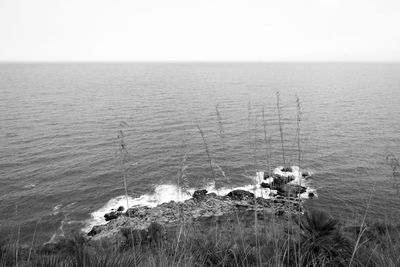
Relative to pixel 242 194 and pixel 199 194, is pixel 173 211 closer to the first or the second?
pixel 199 194

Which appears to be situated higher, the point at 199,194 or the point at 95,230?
the point at 199,194

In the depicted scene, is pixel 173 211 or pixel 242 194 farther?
pixel 242 194

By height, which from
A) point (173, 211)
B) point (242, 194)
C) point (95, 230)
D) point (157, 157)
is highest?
point (157, 157)

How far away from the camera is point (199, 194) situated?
29375 millimetres

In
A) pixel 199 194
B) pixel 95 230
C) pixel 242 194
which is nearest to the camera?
pixel 95 230

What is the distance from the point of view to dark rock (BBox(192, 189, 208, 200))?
2898 cm

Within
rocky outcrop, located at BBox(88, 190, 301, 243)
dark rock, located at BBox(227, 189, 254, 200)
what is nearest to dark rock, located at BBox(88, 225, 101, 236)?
rocky outcrop, located at BBox(88, 190, 301, 243)

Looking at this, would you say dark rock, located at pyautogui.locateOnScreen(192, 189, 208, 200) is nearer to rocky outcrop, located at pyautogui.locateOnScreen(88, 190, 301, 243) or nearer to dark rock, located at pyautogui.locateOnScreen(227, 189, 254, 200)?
rocky outcrop, located at pyautogui.locateOnScreen(88, 190, 301, 243)

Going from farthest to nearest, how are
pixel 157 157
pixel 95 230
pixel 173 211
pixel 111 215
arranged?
pixel 157 157, pixel 173 211, pixel 111 215, pixel 95 230

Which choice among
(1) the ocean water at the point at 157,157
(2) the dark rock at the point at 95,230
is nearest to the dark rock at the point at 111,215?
(1) the ocean water at the point at 157,157

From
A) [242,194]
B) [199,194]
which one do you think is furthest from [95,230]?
[242,194]

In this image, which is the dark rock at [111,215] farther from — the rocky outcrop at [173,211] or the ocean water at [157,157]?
the ocean water at [157,157]

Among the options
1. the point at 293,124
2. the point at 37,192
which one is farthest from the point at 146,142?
the point at 293,124

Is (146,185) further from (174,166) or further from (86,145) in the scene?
(86,145)
